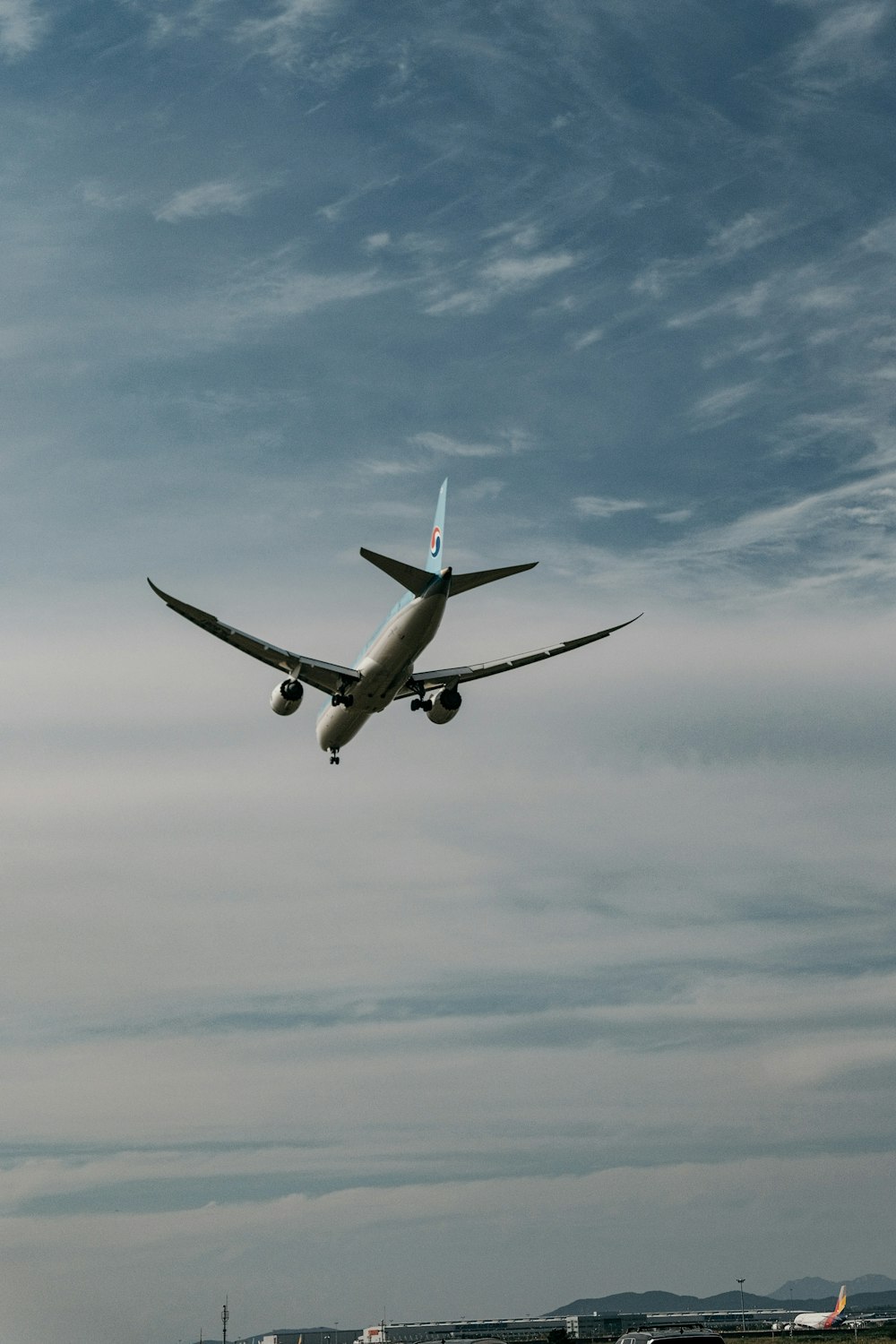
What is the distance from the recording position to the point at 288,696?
74.1 meters

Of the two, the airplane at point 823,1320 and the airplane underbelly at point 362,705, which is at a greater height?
the airplane underbelly at point 362,705

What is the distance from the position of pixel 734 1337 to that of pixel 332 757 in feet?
356

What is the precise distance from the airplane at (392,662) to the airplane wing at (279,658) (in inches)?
1.9

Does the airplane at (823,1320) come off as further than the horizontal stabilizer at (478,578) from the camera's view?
Yes

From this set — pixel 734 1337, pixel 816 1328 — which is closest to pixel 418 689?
pixel 734 1337

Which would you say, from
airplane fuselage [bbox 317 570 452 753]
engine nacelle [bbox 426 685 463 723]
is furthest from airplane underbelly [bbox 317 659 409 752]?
engine nacelle [bbox 426 685 463 723]

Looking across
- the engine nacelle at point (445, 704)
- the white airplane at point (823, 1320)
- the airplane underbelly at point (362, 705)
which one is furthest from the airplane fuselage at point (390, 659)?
the white airplane at point (823, 1320)

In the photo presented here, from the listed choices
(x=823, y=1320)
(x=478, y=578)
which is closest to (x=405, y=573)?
(x=478, y=578)

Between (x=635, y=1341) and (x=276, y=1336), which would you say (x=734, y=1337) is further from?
(x=635, y=1341)

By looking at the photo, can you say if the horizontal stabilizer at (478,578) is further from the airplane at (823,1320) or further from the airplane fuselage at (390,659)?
the airplane at (823,1320)

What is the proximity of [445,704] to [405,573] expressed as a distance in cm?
1178

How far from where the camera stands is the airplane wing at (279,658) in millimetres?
71500

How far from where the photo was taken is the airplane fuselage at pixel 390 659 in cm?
6638

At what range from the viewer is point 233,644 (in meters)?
74.5
